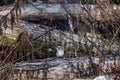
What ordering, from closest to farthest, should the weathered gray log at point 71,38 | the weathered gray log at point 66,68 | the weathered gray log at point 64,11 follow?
1. the weathered gray log at point 66,68
2. the weathered gray log at point 71,38
3. the weathered gray log at point 64,11

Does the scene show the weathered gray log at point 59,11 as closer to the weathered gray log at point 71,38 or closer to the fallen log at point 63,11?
the fallen log at point 63,11

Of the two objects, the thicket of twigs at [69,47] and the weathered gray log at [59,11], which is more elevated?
the weathered gray log at [59,11]

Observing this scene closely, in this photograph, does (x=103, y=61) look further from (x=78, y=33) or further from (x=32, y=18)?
(x=32, y=18)

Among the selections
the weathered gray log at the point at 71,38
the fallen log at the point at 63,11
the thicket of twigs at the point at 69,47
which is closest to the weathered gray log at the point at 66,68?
the thicket of twigs at the point at 69,47

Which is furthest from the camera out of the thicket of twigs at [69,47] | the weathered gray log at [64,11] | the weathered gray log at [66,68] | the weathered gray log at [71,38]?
the weathered gray log at [64,11]

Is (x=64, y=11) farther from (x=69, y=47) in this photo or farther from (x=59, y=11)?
(x=69, y=47)

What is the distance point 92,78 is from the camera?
2.86 meters

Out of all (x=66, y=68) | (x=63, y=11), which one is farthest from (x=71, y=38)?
(x=66, y=68)

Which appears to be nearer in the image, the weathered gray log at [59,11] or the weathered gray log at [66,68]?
the weathered gray log at [66,68]

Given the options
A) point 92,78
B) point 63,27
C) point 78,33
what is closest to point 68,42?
point 78,33

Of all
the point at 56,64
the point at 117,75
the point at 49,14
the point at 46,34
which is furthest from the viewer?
the point at 49,14

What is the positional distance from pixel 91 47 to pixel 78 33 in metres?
0.22

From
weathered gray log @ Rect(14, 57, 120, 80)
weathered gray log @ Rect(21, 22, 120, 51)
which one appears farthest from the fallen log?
weathered gray log @ Rect(14, 57, 120, 80)

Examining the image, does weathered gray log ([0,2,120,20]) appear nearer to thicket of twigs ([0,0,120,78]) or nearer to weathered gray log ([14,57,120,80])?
thicket of twigs ([0,0,120,78])
